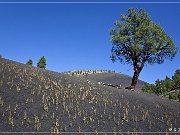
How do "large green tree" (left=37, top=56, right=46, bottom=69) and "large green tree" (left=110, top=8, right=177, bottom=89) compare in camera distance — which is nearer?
"large green tree" (left=110, top=8, right=177, bottom=89)

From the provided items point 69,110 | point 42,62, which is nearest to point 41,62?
point 42,62

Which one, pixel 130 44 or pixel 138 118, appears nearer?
pixel 138 118

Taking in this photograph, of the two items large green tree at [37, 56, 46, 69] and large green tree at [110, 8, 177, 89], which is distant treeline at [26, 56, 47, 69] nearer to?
large green tree at [37, 56, 46, 69]

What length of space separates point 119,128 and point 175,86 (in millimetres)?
35880

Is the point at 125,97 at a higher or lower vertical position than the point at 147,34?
lower

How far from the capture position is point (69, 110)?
18641 millimetres

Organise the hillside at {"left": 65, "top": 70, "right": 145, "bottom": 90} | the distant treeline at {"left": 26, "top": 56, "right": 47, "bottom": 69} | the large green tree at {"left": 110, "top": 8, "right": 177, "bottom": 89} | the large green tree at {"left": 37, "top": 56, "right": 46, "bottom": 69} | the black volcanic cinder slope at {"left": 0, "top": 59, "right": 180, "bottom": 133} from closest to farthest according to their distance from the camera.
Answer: the black volcanic cinder slope at {"left": 0, "top": 59, "right": 180, "bottom": 133} < the large green tree at {"left": 110, "top": 8, "right": 177, "bottom": 89} < the hillside at {"left": 65, "top": 70, "right": 145, "bottom": 90} < the distant treeline at {"left": 26, "top": 56, "right": 47, "bottom": 69} < the large green tree at {"left": 37, "top": 56, "right": 46, "bottom": 69}

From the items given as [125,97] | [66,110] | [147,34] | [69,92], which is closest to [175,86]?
[147,34]

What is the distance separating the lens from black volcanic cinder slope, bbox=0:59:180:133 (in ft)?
51.3

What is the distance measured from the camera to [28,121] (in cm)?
1544

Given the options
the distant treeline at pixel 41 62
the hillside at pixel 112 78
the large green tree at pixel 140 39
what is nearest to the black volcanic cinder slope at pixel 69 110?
the large green tree at pixel 140 39

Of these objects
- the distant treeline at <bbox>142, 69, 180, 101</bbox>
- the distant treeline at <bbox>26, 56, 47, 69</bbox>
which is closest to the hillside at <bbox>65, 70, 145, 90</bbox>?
the distant treeline at <bbox>26, 56, 47, 69</bbox>

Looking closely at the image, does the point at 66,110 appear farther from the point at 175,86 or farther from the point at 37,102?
the point at 175,86

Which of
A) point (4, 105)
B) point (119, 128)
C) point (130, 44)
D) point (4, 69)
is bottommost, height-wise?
point (119, 128)
